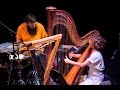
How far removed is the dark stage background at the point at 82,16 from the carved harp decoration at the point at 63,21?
7.96 feet

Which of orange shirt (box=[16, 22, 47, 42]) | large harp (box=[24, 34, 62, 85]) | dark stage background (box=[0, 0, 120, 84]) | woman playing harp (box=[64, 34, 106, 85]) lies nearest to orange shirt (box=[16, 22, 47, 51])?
orange shirt (box=[16, 22, 47, 42])

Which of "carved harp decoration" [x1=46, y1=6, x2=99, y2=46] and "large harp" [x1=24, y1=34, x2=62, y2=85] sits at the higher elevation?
"carved harp decoration" [x1=46, y1=6, x2=99, y2=46]

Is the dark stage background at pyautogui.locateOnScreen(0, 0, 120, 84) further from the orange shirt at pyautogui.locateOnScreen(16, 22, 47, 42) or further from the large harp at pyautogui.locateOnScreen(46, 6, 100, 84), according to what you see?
the large harp at pyautogui.locateOnScreen(46, 6, 100, 84)

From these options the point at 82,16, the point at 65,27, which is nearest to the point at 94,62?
the point at 65,27

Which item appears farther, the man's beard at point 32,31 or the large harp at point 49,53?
the man's beard at point 32,31

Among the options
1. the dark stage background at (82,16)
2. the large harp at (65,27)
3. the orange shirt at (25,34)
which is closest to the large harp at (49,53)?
the large harp at (65,27)

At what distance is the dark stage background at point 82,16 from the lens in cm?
661

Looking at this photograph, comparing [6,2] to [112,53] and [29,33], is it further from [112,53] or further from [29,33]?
[112,53]

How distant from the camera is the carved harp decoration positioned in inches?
151

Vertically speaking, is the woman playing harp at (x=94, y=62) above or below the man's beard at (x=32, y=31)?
below

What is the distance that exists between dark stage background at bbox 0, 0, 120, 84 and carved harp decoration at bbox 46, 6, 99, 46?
2.43m

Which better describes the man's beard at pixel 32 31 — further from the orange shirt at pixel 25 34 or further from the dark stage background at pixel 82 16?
the dark stage background at pixel 82 16

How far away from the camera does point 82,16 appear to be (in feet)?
22.9

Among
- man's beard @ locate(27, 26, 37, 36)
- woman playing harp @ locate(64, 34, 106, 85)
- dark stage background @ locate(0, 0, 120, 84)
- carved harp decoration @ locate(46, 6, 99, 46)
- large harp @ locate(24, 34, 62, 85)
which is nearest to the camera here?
large harp @ locate(24, 34, 62, 85)
